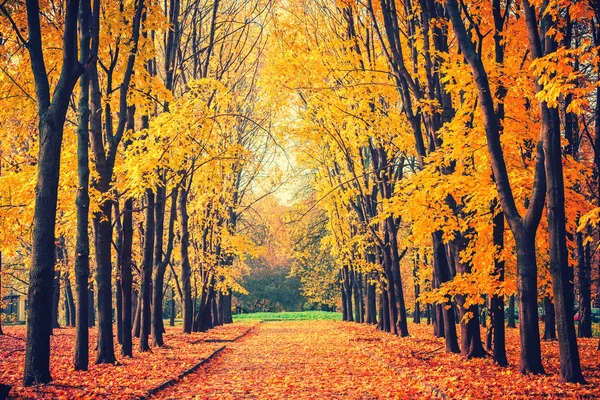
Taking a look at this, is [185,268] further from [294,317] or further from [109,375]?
[294,317]

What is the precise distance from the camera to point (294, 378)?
12.6 m

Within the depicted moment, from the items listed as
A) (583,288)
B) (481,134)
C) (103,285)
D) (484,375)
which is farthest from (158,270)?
(583,288)

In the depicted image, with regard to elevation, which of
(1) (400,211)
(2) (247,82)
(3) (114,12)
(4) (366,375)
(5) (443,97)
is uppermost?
(2) (247,82)

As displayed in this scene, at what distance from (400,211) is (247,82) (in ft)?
71.6

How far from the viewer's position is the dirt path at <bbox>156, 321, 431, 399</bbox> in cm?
1024

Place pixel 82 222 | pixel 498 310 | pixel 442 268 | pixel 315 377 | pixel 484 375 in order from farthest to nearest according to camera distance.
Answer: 1. pixel 442 268
2. pixel 498 310
3. pixel 315 377
4. pixel 82 222
5. pixel 484 375

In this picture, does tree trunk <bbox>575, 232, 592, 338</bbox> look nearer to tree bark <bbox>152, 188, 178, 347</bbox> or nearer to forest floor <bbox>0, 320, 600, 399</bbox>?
forest floor <bbox>0, 320, 600, 399</bbox>

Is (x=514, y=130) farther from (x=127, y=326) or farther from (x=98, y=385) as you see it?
(x=127, y=326)

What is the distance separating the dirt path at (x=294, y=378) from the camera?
1024 centimetres

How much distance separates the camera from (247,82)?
3306 centimetres

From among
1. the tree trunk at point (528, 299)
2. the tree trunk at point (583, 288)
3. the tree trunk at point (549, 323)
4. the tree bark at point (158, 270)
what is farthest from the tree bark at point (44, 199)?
the tree trunk at point (549, 323)

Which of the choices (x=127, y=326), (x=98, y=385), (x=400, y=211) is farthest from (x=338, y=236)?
(x=98, y=385)

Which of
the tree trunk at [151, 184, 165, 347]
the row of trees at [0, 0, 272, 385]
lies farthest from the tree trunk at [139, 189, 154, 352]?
the tree trunk at [151, 184, 165, 347]

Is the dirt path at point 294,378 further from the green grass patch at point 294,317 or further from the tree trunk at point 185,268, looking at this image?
the green grass patch at point 294,317
